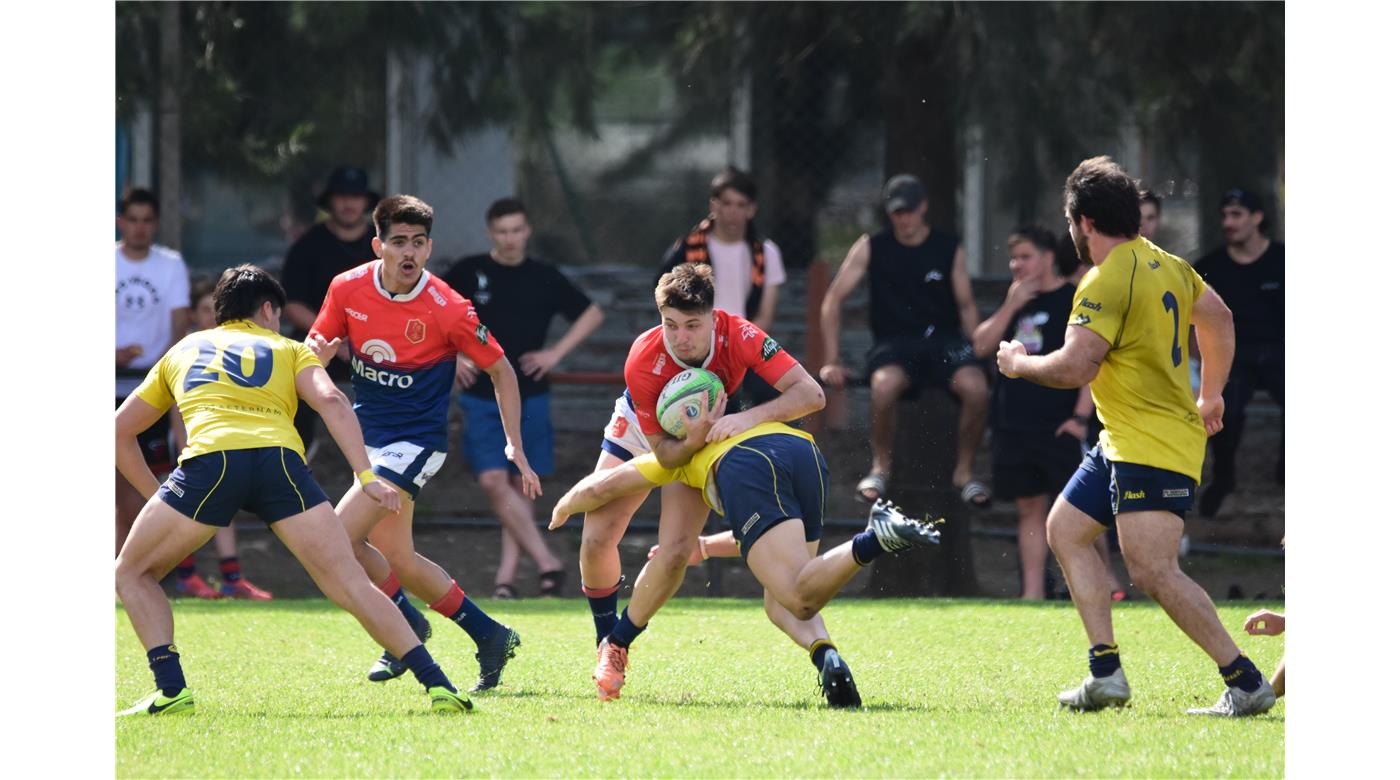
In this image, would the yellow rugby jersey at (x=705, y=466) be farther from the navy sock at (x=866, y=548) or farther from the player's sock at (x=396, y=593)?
the player's sock at (x=396, y=593)

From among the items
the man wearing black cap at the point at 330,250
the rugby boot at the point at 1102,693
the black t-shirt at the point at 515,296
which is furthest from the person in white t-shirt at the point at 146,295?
the rugby boot at the point at 1102,693

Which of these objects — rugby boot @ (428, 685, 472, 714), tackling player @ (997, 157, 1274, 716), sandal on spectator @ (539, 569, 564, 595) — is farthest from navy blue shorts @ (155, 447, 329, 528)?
sandal on spectator @ (539, 569, 564, 595)

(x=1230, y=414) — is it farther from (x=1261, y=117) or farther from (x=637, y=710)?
(x=637, y=710)

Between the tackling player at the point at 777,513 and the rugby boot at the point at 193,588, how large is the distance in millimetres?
4342

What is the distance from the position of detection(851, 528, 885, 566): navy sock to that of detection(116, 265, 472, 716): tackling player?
1.44 m

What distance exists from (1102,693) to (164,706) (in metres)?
3.20

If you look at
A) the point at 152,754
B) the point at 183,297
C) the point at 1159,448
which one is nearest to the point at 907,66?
the point at 183,297

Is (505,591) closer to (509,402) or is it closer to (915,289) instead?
(915,289)

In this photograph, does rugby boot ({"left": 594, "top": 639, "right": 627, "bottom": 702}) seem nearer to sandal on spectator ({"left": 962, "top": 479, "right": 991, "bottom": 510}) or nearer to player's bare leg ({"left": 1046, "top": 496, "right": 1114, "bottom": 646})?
player's bare leg ({"left": 1046, "top": 496, "right": 1114, "bottom": 646})

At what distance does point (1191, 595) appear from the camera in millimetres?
6078

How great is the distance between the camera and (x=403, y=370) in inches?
292

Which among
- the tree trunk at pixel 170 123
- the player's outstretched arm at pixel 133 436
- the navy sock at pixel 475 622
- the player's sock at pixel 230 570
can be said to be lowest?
the player's sock at pixel 230 570

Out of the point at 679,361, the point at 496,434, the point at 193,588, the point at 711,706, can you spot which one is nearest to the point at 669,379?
the point at 679,361

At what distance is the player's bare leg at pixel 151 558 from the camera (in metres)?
6.24
